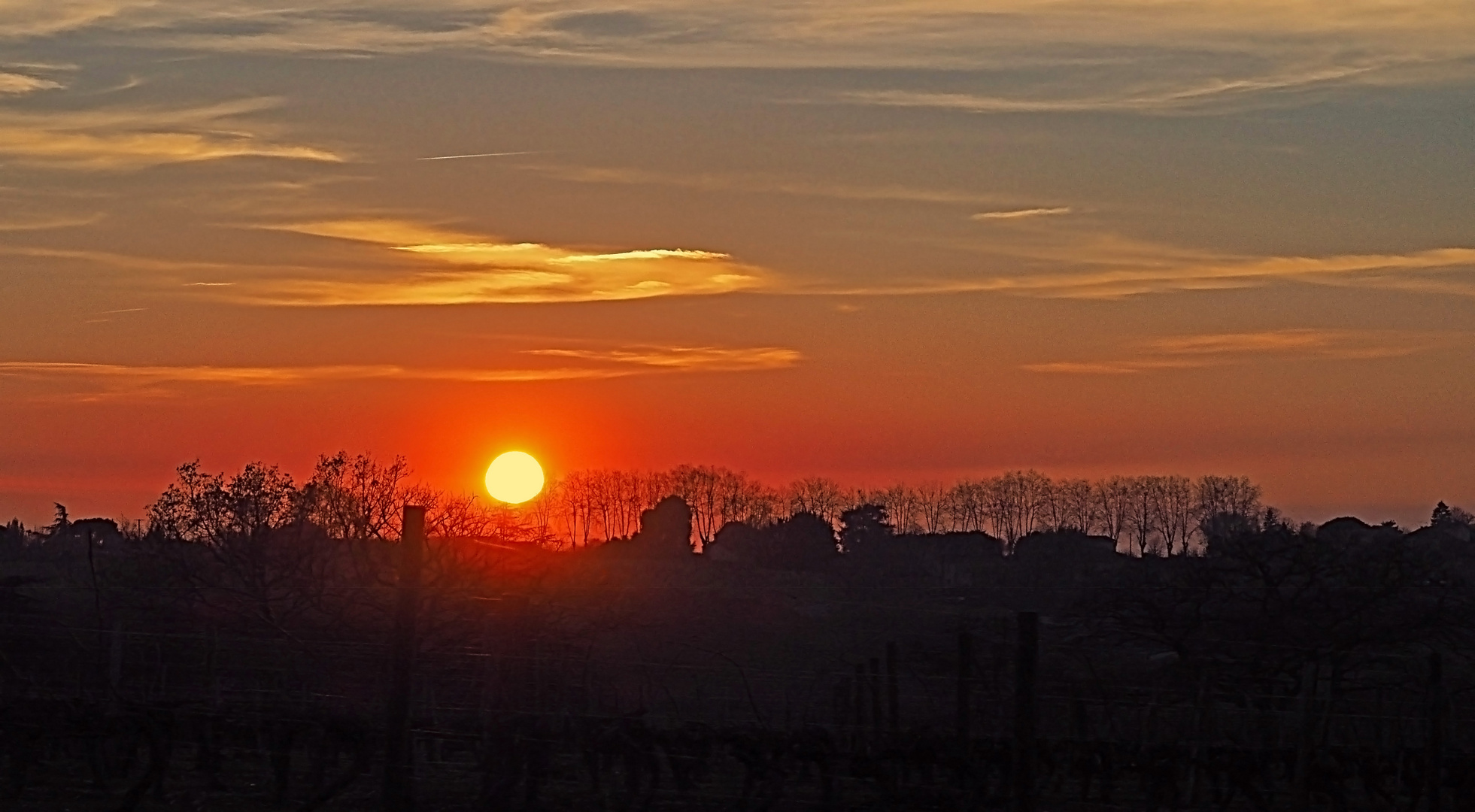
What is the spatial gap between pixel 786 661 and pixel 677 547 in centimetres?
3331

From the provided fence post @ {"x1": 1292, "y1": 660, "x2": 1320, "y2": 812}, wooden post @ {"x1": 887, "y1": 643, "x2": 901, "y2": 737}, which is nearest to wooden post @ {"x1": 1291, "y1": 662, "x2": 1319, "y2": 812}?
fence post @ {"x1": 1292, "y1": 660, "x2": 1320, "y2": 812}

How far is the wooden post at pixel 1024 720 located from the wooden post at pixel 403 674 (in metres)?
4.37

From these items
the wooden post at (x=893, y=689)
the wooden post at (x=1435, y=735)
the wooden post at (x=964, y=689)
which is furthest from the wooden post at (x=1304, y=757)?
the wooden post at (x=893, y=689)

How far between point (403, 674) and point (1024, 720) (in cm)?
449

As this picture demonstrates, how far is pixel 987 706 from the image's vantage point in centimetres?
2561

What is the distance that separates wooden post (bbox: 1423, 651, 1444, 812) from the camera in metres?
14.2

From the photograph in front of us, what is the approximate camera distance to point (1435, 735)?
1426 cm

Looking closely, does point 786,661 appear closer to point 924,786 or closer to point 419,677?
point 419,677

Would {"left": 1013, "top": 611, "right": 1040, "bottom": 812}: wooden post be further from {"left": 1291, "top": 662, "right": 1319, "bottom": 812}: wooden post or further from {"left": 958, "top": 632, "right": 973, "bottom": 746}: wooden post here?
{"left": 1291, "top": 662, "right": 1319, "bottom": 812}: wooden post

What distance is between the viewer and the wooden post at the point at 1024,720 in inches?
463

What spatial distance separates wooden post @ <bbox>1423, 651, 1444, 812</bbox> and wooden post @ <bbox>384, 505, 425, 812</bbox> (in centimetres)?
876

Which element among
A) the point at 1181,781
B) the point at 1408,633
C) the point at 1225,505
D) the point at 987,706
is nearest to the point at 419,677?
the point at 987,706

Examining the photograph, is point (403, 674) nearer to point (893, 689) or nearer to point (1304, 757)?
point (893, 689)

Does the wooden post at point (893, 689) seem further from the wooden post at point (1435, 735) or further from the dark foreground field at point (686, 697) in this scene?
the wooden post at point (1435, 735)
